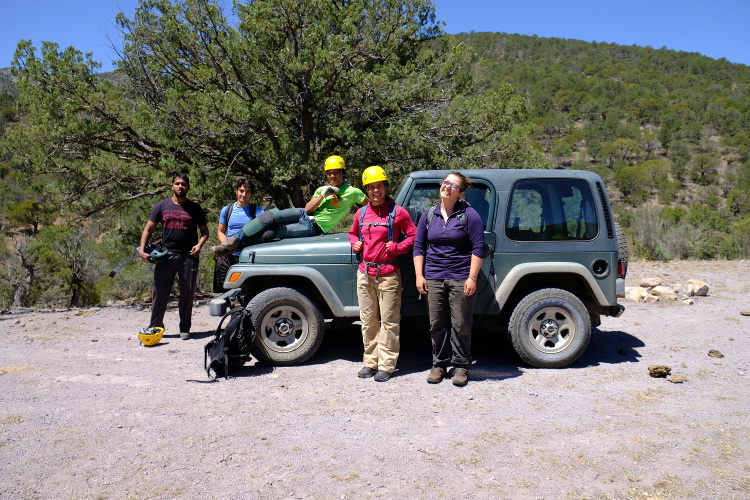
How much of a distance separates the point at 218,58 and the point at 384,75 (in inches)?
110

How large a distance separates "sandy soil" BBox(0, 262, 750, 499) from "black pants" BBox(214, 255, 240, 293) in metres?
0.75

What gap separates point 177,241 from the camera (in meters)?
6.44

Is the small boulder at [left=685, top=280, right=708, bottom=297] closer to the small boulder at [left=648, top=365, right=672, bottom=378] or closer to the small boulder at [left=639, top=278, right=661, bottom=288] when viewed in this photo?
the small boulder at [left=639, top=278, right=661, bottom=288]

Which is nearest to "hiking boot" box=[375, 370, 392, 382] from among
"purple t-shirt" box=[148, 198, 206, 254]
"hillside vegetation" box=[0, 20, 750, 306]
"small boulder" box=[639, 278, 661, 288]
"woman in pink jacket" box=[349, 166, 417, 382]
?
"woman in pink jacket" box=[349, 166, 417, 382]

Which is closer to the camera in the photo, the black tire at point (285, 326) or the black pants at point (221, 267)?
the black tire at point (285, 326)

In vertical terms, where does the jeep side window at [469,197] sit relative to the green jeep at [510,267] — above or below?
above

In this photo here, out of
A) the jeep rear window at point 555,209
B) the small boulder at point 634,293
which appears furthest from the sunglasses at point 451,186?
the small boulder at point 634,293

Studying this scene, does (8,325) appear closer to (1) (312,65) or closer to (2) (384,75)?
(1) (312,65)

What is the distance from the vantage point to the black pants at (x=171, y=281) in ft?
21.2

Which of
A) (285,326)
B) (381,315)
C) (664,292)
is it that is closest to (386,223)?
(381,315)

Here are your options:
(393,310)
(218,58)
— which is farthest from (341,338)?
(218,58)

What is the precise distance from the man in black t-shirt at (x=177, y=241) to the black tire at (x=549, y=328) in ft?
12.0

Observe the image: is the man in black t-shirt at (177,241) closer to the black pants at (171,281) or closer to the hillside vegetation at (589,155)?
the black pants at (171,281)

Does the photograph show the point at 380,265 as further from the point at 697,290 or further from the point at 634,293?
the point at 697,290
